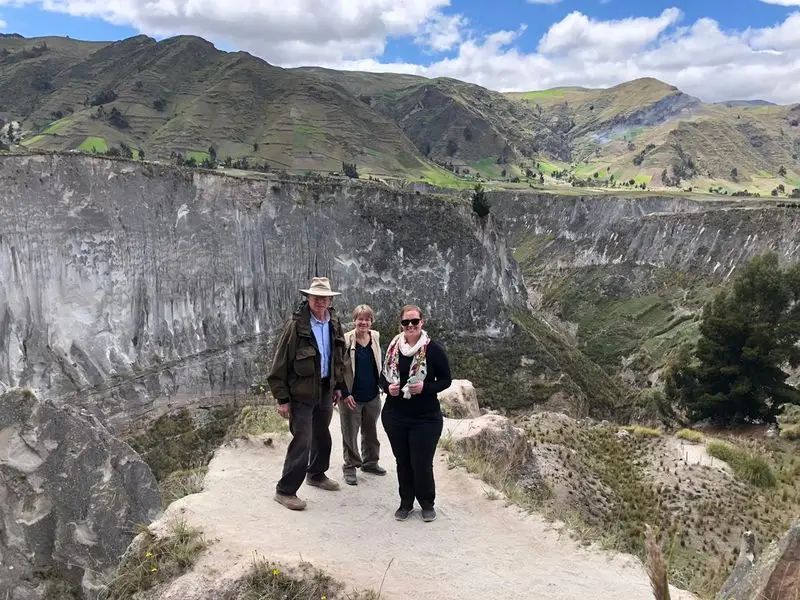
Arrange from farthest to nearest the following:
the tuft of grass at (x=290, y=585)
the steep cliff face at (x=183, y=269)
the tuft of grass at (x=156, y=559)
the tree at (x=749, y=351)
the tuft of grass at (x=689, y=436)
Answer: the steep cliff face at (x=183, y=269) → the tree at (x=749, y=351) → the tuft of grass at (x=689, y=436) → the tuft of grass at (x=156, y=559) → the tuft of grass at (x=290, y=585)

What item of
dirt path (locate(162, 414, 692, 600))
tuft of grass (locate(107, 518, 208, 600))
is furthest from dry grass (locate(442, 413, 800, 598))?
tuft of grass (locate(107, 518, 208, 600))

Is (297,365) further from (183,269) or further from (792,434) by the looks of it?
(183,269)

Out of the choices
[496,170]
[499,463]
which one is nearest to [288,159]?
[496,170]

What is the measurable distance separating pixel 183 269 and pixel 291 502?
31.7 meters

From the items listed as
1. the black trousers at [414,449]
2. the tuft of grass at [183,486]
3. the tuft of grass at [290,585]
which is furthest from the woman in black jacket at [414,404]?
the tuft of grass at [183,486]

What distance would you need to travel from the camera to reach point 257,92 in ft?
460

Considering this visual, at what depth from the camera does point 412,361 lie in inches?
279

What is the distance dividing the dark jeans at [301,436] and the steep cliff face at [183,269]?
2824 cm

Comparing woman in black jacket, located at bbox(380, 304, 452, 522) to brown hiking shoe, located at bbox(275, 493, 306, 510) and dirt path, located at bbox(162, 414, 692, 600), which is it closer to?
dirt path, located at bbox(162, 414, 692, 600)

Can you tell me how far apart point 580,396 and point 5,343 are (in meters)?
34.6

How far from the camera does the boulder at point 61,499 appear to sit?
8.38 m

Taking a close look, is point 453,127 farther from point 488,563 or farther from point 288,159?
point 488,563

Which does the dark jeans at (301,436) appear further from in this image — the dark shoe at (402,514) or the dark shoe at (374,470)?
the dark shoe at (374,470)

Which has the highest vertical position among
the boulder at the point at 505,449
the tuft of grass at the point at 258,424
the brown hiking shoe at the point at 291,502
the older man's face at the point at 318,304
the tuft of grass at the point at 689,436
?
the older man's face at the point at 318,304
